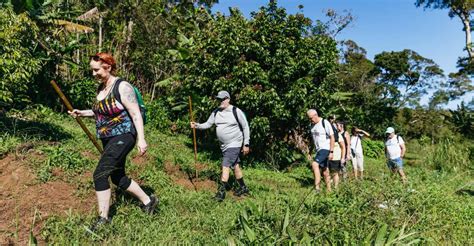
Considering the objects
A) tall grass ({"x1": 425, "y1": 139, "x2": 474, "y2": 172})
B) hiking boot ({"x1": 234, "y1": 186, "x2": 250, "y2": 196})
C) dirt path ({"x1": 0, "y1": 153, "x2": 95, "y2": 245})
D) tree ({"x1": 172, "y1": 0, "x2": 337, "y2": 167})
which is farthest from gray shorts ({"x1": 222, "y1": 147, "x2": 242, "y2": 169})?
tall grass ({"x1": 425, "y1": 139, "x2": 474, "y2": 172})

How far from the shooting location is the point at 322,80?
1137 centimetres

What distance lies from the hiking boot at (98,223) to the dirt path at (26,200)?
1.59 feet

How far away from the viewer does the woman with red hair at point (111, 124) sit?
168 inches

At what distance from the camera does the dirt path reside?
159 inches

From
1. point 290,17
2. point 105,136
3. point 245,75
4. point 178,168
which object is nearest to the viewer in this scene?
point 105,136

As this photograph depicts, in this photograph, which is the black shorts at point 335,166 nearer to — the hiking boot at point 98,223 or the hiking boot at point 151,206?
the hiking boot at point 151,206

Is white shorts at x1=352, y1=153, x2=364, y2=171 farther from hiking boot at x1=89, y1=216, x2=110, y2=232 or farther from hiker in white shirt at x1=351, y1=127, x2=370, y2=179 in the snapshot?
hiking boot at x1=89, y1=216, x2=110, y2=232

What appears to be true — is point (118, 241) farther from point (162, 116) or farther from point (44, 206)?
point (162, 116)

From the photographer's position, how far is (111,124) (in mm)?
4391

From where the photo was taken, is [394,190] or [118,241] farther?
[394,190]

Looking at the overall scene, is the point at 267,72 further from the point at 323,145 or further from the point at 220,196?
the point at 220,196

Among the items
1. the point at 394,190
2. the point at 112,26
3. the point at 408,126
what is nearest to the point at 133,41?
the point at 112,26

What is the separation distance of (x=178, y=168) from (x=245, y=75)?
360 cm

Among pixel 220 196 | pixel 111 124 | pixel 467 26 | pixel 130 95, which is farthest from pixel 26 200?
pixel 467 26
